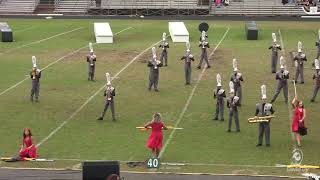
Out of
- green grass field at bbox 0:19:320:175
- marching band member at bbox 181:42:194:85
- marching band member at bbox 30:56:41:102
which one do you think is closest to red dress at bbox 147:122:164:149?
green grass field at bbox 0:19:320:175

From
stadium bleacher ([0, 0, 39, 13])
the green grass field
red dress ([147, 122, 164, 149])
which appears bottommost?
the green grass field

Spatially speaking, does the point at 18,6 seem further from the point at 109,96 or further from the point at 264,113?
the point at 264,113

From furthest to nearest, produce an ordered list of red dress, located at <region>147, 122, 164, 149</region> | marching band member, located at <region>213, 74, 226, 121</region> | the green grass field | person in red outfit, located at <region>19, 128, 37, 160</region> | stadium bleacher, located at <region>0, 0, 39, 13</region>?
stadium bleacher, located at <region>0, 0, 39, 13</region> → marching band member, located at <region>213, 74, 226, 121</region> → the green grass field → person in red outfit, located at <region>19, 128, 37, 160</region> → red dress, located at <region>147, 122, 164, 149</region>

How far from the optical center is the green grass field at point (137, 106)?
17.0 metres

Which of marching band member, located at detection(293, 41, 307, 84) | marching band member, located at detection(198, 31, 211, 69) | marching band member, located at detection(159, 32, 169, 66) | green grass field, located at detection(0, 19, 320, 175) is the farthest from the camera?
marching band member, located at detection(159, 32, 169, 66)

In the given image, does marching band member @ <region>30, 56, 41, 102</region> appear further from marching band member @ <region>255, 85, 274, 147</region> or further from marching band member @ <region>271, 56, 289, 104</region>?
marching band member @ <region>255, 85, 274, 147</region>

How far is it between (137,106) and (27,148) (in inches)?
272

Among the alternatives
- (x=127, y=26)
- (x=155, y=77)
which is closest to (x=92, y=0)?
(x=127, y=26)

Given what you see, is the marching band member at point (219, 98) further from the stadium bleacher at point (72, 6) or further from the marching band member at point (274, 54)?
the stadium bleacher at point (72, 6)

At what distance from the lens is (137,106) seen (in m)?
22.8

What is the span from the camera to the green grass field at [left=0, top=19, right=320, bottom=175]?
55.9ft

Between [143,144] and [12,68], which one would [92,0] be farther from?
[143,144]

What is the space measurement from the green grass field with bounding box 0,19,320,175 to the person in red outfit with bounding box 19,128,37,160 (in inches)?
14.4

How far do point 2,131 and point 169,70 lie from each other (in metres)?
11.6
